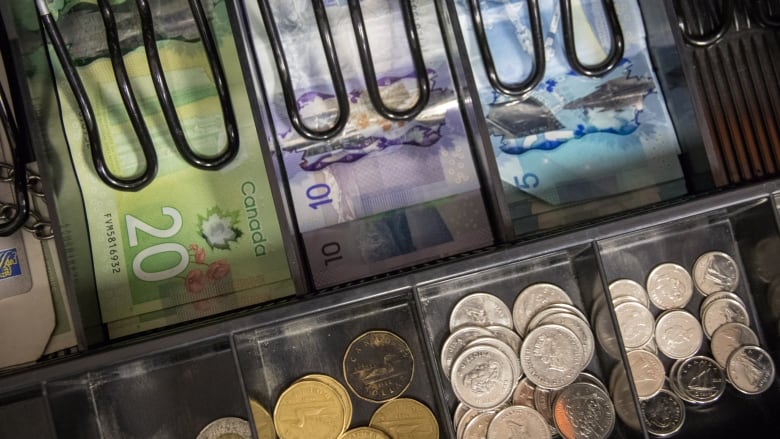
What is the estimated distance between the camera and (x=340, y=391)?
2.77 ft

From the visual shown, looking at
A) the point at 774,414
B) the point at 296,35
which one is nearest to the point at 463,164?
the point at 296,35

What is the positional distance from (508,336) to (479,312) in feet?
0.16

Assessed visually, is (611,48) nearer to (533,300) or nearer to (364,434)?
(533,300)

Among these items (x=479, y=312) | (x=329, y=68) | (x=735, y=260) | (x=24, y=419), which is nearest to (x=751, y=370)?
(x=735, y=260)

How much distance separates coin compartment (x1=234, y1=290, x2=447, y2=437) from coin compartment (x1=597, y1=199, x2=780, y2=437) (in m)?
0.29

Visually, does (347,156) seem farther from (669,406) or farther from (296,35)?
(669,406)

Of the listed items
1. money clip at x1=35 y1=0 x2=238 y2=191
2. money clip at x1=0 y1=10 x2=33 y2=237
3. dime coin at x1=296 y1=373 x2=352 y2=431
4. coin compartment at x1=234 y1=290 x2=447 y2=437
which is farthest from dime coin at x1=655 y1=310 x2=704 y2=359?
money clip at x1=0 y1=10 x2=33 y2=237

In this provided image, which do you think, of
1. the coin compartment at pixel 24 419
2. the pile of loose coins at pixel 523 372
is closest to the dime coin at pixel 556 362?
the pile of loose coins at pixel 523 372

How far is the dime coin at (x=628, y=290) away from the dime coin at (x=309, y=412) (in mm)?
402

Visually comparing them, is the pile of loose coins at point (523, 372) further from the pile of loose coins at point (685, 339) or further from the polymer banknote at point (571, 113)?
the polymer banknote at point (571, 113)

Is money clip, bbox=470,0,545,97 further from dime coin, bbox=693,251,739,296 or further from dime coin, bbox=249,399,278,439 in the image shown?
dime coin, bbox=249,399,278,439

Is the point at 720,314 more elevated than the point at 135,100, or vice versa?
the point at 135,100

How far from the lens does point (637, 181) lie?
949 mm

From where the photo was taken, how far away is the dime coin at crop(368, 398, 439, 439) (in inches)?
33.2
